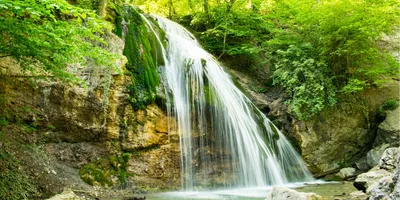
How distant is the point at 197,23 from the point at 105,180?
10.6 metres

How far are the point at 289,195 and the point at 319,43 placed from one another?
9651 millimetres

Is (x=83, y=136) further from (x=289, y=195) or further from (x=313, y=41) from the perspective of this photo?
(x=313, y=41)

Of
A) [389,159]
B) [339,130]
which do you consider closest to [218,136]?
[389,159]

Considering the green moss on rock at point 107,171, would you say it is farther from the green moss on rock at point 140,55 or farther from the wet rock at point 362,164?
the wet rock at point 362,164

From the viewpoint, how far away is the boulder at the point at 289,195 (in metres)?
4.06

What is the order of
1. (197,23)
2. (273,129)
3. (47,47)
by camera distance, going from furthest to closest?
(197,23) < (273,129) < (47,47)

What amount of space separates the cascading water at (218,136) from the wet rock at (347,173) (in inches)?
42.8


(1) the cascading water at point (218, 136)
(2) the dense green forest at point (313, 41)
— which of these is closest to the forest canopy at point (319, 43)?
(2) the dense green forest at point (313, 41)

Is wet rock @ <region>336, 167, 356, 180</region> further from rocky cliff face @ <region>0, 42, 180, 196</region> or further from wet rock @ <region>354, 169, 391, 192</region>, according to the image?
rocky cliff face @ <region>0, 42, 180, 196</region>

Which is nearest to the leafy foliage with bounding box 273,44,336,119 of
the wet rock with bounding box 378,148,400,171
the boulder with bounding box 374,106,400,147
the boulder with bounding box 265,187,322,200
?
the boulder with bounding box 374,106,400,147

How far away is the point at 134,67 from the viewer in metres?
8.81

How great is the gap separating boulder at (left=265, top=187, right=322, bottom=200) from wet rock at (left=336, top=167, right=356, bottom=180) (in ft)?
23.3

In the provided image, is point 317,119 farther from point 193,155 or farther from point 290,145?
point 193,155

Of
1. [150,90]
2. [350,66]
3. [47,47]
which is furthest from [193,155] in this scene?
[350,66]
